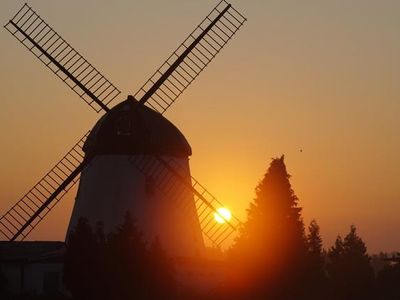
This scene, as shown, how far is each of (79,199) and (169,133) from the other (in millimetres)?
5546

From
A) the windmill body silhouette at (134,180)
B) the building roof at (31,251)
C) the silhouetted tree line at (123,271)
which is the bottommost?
the building roof at (31,251)

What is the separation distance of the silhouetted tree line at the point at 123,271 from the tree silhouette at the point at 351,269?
36.3 feet

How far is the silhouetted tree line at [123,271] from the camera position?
3975cm

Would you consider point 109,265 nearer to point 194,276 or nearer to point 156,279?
point 156,279

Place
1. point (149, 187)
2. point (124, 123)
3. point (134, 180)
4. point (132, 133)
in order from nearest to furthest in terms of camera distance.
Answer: point (124, 123), point (132, 133), point (134, 180), point (149, 187)

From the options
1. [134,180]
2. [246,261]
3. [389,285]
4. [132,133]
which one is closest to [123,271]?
[246,261]

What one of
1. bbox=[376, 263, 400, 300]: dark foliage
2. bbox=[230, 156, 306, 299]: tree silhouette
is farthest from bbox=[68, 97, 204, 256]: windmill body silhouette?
bbox=[376, 263, 400, 300]: dark foliage

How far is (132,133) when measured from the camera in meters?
47.1

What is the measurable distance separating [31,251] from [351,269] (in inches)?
959

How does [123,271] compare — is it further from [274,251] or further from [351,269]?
[351,269]

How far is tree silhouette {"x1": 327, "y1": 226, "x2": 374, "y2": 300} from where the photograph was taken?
49469mm

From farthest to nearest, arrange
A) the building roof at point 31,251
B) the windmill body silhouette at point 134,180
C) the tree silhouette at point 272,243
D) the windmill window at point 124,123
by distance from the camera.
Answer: the building roof at point 31,251 → the windmill body silhouette at point 134,180 → the windmill window at point 124,123 → the tree silhouette at point 272,243

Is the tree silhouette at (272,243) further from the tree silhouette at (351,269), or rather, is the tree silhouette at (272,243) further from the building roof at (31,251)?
the building roof at (31,251)

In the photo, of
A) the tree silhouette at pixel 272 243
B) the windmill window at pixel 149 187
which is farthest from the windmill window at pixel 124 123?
the tree silhouette at pixel 272 243
